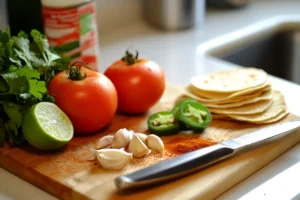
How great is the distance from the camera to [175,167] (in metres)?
0.94

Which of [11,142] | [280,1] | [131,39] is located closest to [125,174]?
[11,142]

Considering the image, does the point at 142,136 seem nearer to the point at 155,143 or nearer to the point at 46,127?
the point at 155,143

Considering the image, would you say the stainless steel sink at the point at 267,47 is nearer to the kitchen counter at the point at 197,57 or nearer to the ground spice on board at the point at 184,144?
the kitchen counter at the point at 197,57

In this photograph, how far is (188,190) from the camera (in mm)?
930

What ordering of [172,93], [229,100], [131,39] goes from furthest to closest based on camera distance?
[131,39] < [172,93] < [229,100]

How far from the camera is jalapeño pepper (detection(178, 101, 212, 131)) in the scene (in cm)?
111

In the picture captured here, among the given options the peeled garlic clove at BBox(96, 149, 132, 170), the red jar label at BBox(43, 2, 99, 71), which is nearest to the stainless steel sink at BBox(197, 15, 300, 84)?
the red jar label at BBox(43, 2, 99, 71)

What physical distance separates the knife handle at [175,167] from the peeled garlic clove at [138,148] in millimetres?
85

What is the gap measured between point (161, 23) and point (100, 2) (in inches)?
7.2

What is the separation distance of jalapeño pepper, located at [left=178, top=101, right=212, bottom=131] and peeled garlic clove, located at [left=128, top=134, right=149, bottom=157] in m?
0.12

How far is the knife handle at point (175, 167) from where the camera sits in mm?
899

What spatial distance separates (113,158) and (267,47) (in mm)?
947

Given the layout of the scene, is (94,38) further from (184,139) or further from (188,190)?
(188,190)

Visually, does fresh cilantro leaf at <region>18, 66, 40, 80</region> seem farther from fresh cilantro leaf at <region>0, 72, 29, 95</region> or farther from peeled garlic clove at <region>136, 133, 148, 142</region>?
peeled garlic clove at <region>136, 133, 148, 142</region>
